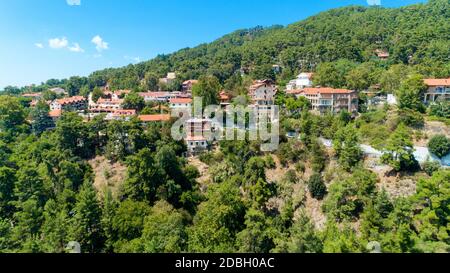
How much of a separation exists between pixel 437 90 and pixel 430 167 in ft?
36.1

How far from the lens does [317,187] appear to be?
725 inches

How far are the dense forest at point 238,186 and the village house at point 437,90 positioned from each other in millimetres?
1177

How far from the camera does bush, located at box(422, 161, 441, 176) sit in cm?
1705

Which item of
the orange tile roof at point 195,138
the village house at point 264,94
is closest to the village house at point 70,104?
the orange tile roof at point 195,138

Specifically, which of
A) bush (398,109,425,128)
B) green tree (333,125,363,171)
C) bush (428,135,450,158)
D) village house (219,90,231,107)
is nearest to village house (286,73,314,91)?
village house (219,90,231,107)

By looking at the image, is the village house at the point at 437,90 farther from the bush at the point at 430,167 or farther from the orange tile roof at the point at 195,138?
the orange tile roof at the point at 195,138

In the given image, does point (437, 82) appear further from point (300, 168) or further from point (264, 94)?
point (300, 168)

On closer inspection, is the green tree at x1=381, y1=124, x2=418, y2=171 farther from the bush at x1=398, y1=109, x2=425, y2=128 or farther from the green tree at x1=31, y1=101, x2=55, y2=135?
the green tree at x1=31, y1=101, x2=55, y2=135

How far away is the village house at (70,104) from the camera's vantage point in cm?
3728

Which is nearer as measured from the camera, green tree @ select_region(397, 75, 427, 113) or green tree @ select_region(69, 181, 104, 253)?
green tree @ select_region(69, 181, 104, 253)

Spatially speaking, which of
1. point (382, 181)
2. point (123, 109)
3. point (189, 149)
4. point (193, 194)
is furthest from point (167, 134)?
point (382, 181)

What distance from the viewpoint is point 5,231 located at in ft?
47.1

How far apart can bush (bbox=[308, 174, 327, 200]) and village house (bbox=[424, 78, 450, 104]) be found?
14.3m

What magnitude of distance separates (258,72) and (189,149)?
19.9m
